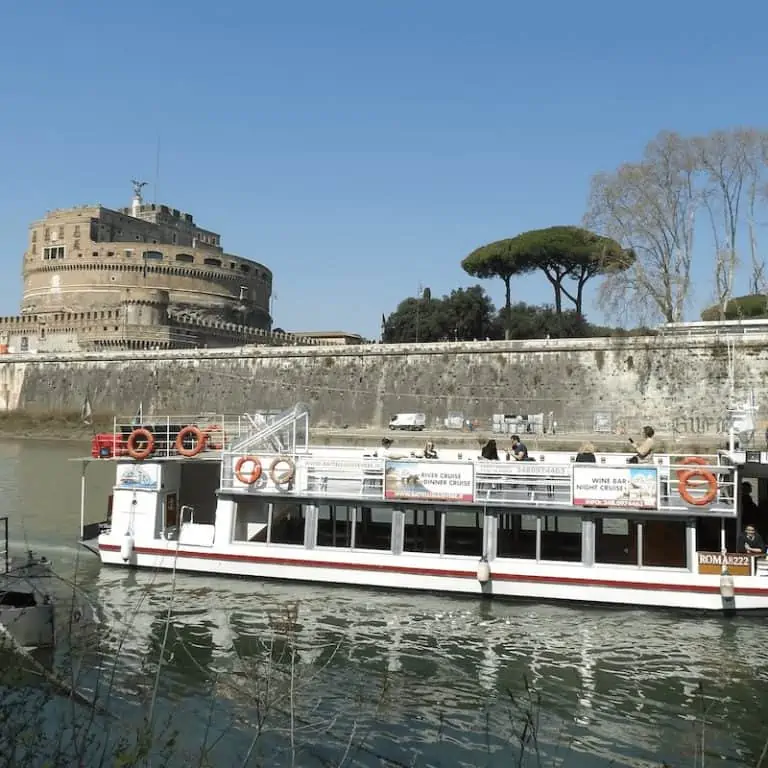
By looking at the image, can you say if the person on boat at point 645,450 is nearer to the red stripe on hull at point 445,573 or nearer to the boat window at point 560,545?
the boat window at point 560,545

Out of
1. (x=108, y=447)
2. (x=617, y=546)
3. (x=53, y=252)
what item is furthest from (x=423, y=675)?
(x=53, y=252)

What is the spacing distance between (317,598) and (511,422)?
29.1 meters

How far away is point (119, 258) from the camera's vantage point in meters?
78.4

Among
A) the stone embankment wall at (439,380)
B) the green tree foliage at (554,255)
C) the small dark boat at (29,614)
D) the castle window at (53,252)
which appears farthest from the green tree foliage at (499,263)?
the small dark boat at (29,614)

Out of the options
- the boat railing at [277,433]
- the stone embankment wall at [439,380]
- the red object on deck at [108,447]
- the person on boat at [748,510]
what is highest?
the stone embankment wall at [439,380]

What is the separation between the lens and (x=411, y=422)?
44.2 meters

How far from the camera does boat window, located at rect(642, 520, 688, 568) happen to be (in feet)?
48.8

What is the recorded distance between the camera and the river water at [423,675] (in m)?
8.84

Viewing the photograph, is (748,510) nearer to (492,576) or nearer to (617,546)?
(617,546)

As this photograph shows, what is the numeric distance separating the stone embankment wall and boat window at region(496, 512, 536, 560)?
24.8 m

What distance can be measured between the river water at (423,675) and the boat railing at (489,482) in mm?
1809

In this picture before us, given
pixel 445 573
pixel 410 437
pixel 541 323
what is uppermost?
pixel 541 323

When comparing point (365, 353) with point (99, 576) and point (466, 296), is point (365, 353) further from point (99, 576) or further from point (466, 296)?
point (99, 576)

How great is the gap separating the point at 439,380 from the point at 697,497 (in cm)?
3138
